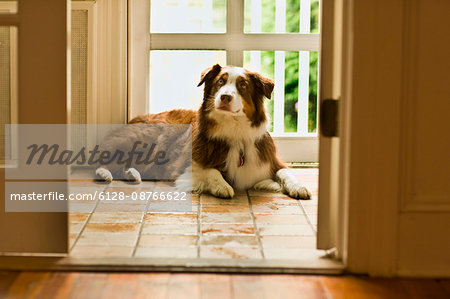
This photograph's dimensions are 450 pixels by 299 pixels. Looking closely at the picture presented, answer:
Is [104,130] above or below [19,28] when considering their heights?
below

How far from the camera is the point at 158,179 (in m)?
3.47

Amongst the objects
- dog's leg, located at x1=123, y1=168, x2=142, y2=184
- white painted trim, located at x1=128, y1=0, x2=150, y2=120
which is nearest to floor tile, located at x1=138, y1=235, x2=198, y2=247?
dog's leg, located at x1=123, y1=168, x2=142, y2=184

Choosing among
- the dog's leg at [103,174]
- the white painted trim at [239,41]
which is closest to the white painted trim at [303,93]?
the white painted trim at [239,41]

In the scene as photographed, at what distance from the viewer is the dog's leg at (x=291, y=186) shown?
9.91 feet

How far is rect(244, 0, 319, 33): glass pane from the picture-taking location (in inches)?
148

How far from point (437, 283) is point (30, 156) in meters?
1.31

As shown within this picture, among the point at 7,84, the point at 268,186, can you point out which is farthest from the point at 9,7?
the point at 268,186

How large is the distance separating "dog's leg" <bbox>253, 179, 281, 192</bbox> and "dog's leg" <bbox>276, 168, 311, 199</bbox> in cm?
3

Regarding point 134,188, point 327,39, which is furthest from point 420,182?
point 134,188

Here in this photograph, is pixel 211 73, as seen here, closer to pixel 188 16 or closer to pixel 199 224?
pixel 188 16

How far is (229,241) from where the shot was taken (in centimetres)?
218

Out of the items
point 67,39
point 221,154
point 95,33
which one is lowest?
point 221,154

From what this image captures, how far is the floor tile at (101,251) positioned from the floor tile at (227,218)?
0.55 meters

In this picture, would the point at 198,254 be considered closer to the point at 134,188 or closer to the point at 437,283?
the point at 437,283
